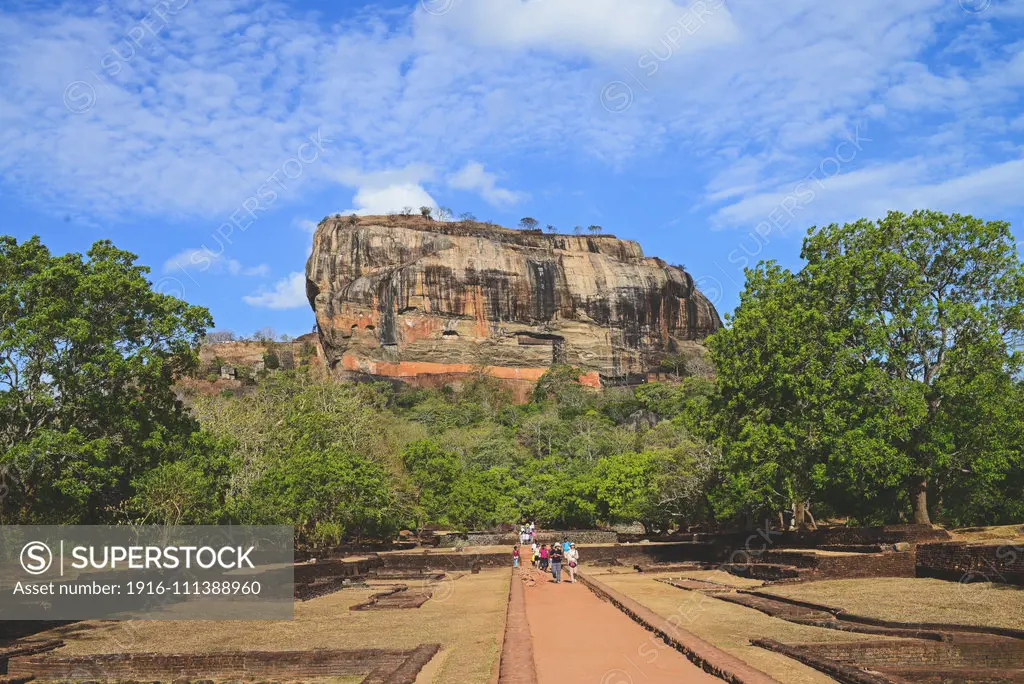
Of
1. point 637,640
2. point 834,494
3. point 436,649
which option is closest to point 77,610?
point 436,649

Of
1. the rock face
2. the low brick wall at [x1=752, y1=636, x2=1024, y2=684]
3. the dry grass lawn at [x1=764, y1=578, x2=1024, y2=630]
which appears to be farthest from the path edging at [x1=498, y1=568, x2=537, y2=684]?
the rock face

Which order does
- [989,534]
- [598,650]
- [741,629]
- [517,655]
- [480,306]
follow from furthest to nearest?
[480,306] → [989,534] → [741,629] → [598,650] → [517,655]

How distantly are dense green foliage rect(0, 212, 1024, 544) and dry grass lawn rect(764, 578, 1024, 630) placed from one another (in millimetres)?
4339

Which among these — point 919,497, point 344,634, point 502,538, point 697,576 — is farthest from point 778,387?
point 502,538

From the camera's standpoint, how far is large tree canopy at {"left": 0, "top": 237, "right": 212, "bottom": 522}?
594 inches

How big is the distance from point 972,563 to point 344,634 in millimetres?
11687

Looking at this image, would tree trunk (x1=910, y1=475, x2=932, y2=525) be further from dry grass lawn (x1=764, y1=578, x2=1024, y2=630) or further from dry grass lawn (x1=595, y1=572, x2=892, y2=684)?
dry grass lawn (x1=595, y1=572, x2=892, y2=684)

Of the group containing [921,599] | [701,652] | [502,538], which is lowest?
[502,538]

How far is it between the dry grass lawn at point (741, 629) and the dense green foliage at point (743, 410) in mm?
7006

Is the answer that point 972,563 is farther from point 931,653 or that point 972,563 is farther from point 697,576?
point 931,653

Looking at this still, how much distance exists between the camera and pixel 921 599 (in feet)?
43.6

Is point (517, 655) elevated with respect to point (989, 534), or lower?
elevated

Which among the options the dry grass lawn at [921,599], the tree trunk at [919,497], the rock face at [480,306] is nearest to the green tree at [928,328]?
the tree trunk at [919,497]

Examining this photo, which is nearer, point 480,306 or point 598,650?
point 598,650
